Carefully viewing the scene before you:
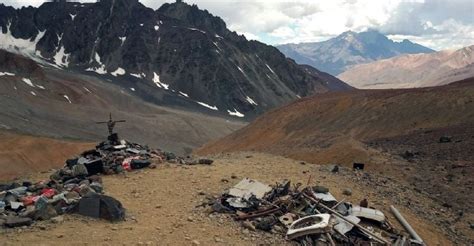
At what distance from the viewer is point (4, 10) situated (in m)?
194

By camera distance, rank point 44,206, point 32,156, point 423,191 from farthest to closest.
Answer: point 32,156, point 423,191, point 44,206

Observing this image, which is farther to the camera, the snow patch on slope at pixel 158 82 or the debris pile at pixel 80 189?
the snow patch on slope at pixel 158 82

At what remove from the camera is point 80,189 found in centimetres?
1769

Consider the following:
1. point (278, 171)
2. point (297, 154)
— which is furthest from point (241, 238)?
point (297, 154)

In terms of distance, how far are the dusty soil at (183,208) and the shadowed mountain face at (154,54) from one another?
132 m

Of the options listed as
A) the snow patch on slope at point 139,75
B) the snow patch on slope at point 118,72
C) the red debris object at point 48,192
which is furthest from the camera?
the snow patch on slope at point 118,72

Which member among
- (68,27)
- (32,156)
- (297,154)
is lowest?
(32,156)

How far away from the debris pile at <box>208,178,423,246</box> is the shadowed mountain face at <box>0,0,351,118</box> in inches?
5391

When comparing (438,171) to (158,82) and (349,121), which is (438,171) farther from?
(158,82)

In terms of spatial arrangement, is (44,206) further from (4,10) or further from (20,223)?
(4,10)

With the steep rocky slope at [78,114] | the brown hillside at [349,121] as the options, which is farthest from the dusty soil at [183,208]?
the steep rocky slope at [78,114]

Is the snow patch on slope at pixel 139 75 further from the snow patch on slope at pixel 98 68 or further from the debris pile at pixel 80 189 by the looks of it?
the debris pile at pixel 80 189

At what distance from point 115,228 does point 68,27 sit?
181937 millimetres

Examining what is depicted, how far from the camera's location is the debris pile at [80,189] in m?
15.4
